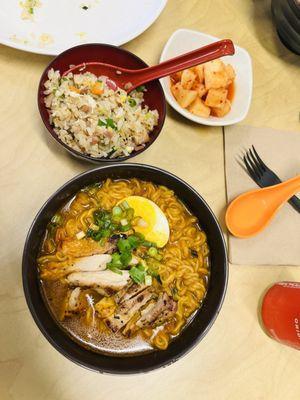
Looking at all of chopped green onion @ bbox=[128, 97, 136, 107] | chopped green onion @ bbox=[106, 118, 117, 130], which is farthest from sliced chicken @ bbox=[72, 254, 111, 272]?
chopped green onion @ bbox=[128, 97, 136, 107]

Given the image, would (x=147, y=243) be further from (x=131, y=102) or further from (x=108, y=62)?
(x=108, y=62)

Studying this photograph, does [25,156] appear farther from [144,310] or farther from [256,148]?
[256,148]

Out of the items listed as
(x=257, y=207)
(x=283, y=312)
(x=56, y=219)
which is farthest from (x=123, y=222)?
(x=283, y=312)

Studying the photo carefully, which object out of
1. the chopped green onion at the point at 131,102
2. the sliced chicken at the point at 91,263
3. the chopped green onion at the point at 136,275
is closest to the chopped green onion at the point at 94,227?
the sliced chicken at the point at 91,263

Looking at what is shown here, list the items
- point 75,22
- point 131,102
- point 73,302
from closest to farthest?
point 73,302 < point 131,102 < point 75,22

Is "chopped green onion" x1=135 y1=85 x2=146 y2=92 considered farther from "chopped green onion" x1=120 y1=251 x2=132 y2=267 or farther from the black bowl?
"chopped green onion" x1=120 y1=251 x2=132 y2=267

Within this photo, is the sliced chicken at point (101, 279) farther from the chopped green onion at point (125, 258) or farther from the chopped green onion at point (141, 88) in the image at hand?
the chopped green onion at point (141, 88)
